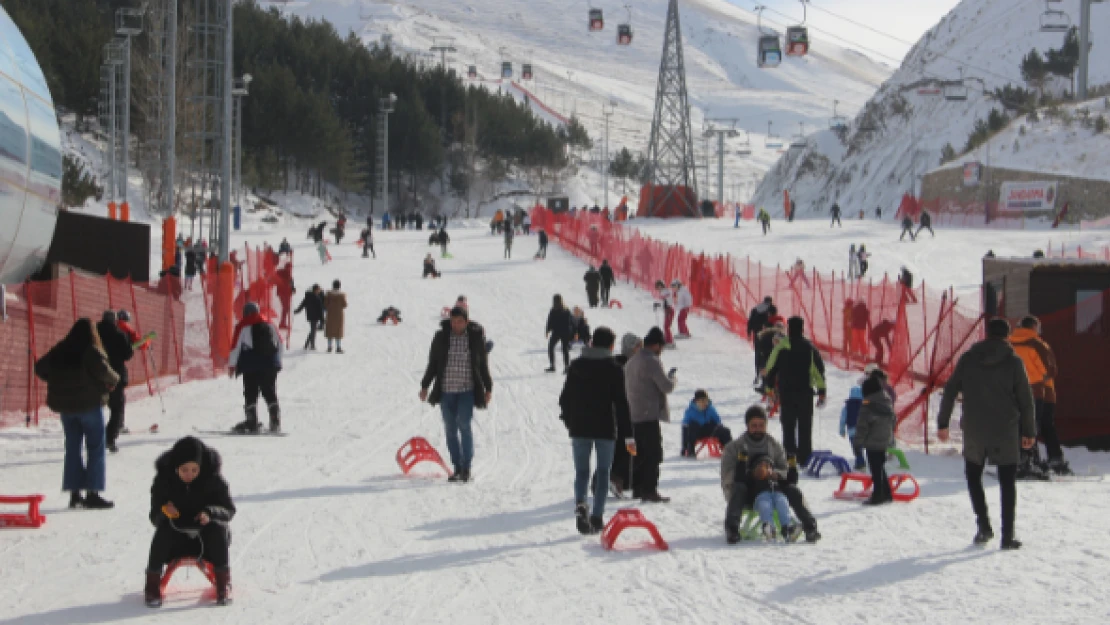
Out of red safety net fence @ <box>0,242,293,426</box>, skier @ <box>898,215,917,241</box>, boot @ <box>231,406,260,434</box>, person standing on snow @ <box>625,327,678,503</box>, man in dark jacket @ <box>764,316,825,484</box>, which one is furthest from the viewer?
skier @ <box>898,215,917,241</box>

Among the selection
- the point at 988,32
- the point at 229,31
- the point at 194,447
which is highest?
the point at 988,32

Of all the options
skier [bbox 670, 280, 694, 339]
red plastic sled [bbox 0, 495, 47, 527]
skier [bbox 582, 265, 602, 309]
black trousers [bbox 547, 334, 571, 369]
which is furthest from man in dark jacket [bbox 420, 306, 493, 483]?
skier [bbox 582, 265, 602, 309]

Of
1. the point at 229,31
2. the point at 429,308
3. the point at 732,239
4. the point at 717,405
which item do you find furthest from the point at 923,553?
the point at 732,239

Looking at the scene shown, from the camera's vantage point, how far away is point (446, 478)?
11.9 meters

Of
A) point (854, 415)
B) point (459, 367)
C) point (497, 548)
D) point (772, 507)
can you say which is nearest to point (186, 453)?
point (497, 548)

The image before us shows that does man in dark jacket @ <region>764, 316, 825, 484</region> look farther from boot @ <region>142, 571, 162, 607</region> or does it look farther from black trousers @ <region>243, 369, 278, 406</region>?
boot @ <region>142, 571, 162, 607</region>

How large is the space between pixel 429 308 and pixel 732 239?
2364cm

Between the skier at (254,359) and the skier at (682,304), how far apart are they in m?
13.6

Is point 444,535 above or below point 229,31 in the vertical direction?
below

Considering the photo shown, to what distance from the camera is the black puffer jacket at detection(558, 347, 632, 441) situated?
9.09 meters

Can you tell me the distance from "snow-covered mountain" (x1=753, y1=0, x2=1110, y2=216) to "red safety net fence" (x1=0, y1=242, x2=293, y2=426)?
6500cm

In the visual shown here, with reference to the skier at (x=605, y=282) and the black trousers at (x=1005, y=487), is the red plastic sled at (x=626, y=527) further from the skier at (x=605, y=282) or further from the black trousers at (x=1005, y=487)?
the skier at (x=605, y=282)

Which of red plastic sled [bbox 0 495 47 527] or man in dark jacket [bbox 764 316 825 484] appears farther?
man in dark jacket [bbox 764 316 825 484]

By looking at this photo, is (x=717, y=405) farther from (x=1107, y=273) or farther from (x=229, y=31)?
(x=229, y=31)
